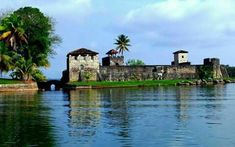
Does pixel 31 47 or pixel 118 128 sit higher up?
pixel 31 47

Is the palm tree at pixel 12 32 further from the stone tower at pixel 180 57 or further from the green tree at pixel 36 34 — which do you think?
the stone tower at pixel 180 57

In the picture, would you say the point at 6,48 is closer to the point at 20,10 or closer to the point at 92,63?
the point at 20,10

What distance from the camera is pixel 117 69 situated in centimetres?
11300

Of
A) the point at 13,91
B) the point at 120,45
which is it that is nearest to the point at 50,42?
the point at 13,91

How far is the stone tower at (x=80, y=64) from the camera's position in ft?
351

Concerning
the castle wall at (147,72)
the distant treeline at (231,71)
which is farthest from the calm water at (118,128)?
the distant treeline at (231,71)

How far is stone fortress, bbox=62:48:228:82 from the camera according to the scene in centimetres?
10719

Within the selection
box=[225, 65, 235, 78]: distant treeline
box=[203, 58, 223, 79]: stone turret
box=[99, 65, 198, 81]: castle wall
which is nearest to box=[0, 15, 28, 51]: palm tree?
box=[99, 65, 198, 81]: castle wall

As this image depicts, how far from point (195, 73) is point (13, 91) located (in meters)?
48.5

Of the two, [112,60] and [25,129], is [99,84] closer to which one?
[112,60]

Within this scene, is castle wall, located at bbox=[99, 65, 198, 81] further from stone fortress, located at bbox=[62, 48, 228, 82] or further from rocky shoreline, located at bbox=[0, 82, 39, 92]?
rocky shoreline, located at bbox=[0, 82, 39, 92]

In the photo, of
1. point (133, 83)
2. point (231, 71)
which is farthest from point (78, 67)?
point (231, 71)

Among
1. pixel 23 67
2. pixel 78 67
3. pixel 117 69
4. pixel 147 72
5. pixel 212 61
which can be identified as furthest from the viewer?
pixel 212 61

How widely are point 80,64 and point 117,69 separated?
369 inches
